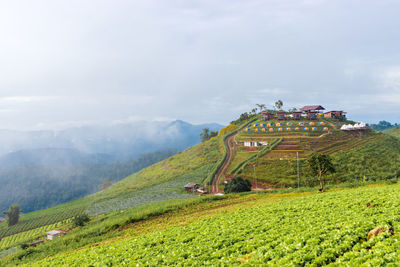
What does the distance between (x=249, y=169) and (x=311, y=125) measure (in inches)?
2251

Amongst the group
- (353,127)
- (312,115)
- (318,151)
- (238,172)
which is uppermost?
(312,115)

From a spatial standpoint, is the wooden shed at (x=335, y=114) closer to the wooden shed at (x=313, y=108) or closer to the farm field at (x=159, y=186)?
the wooden shed at (x=313, y=108)

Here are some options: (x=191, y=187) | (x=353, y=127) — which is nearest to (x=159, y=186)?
(x=191, y=187)

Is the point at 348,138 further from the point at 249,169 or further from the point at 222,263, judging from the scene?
the point at 222,263

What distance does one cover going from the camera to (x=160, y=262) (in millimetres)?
19422

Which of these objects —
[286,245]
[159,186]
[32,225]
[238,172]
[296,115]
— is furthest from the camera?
[296,115]

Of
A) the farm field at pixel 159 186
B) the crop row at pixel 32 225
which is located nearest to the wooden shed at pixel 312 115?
the farm field at pixel 159 186

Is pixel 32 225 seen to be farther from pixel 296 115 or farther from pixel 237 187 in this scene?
pixel 296 115

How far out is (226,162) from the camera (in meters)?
114

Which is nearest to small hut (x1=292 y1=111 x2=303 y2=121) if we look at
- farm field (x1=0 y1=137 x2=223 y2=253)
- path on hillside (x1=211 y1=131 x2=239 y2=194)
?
path on hillside (x1=211 y1=131 x2=239 y2=194)

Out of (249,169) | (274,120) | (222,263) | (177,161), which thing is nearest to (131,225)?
(222,263)

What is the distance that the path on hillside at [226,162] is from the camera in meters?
93.5

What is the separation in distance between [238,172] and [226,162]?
15.6 meters

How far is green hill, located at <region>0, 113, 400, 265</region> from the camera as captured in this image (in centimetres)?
5362
